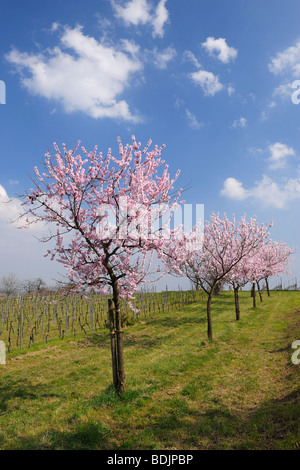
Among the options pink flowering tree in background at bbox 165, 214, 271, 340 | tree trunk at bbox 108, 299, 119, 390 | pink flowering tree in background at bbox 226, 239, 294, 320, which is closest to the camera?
tree trunk at bbox 108, 299, 119, 390

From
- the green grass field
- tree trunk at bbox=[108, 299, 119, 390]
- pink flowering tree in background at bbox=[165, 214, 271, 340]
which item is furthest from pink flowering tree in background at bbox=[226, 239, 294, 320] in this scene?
tree trunk at bbox=[108, 299, 119, 390]

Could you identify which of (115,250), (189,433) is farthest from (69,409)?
(115,250)

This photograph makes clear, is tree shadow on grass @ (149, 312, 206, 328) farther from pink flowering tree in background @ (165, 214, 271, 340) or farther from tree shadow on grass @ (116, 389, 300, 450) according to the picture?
tree shadow on grass @ (116, 389, 300, 450)

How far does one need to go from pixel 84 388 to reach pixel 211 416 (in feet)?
15.0

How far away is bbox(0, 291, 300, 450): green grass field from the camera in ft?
20.7

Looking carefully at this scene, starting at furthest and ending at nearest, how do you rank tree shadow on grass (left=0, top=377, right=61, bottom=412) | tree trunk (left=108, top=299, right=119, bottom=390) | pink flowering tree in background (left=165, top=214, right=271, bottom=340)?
pink flowering tree in background (left=165, top=214, right=271, bottom=340) → tree shadow on grass (left=0, top=377, right=61, bottom=412) → tree trunk (left=108, top=299, right=119, bottom=390)

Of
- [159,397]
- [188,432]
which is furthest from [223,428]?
[159,397]

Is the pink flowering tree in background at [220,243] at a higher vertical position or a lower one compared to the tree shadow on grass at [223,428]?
higher

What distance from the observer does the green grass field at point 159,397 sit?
6312 mm

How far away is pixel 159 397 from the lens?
8.70 metres

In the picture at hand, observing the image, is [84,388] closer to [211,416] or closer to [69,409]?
[69,409]

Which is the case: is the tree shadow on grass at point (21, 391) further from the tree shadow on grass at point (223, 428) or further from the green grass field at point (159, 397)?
the tree shadow on grass at point (223, 428)

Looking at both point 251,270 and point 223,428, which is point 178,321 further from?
point 223,428

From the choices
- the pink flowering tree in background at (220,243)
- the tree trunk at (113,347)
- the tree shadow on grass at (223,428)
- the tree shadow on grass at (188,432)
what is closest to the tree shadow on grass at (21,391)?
the tree trunk at (113,347)
